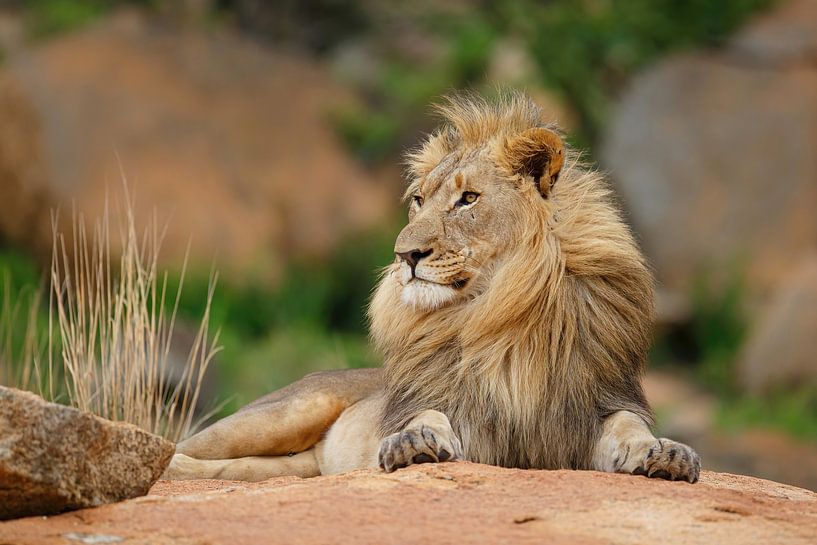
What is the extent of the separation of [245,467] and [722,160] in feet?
33.2

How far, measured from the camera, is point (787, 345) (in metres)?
12.6

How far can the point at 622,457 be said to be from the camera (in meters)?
4.64

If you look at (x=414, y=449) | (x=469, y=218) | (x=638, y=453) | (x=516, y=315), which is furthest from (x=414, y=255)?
(x=638, y=453)

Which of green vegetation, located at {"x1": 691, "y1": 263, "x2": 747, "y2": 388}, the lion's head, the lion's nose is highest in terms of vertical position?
the lion's head

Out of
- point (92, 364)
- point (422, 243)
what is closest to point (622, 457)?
point (422, 243)

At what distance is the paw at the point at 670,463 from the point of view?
14.6 feet

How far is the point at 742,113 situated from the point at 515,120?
10.1 m

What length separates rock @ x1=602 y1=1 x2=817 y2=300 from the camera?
14359mm

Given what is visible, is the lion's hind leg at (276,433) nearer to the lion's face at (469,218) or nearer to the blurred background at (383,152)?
the lion's face at (469,218)

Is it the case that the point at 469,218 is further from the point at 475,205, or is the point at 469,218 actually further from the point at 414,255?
the point at 414,255

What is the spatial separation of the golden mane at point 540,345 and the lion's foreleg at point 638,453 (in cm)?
9

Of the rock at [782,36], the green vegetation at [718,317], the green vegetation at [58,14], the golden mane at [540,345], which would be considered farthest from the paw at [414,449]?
the green vegetation at [58,14]

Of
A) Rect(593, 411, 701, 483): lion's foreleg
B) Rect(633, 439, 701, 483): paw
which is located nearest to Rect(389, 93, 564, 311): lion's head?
Rect(593, 411, 701, 483): lion's foreleg

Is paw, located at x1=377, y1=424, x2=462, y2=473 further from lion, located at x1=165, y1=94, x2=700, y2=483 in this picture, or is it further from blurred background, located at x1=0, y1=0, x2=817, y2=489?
blurred background, located at x1=0, y1=0, x2=817, y2=489
